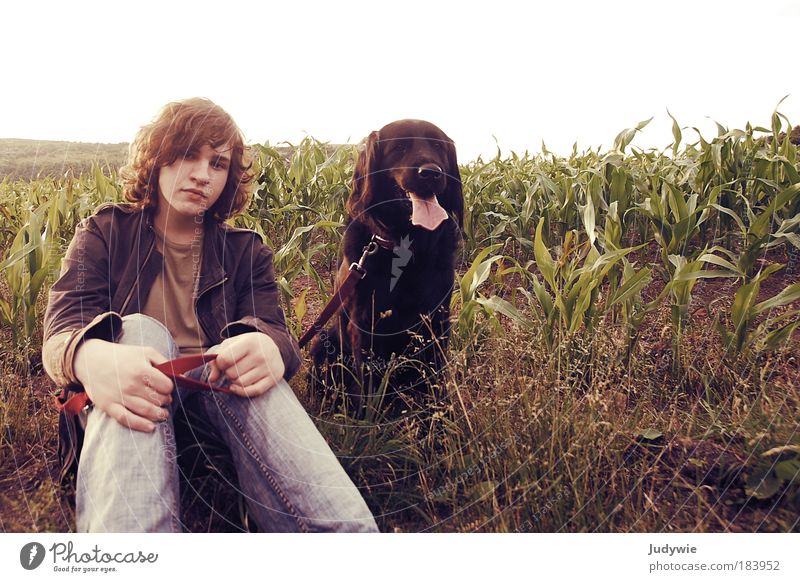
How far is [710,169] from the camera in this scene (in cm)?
270

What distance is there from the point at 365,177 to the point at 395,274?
12.7 inches

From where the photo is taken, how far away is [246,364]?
1.31 m

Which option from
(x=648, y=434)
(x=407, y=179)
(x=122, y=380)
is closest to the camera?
(x=122, y=380)

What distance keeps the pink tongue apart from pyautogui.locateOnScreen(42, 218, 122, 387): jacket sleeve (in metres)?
0.85

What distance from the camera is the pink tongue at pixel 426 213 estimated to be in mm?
1727

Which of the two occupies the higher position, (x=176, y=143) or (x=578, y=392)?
(x=176, y=143)

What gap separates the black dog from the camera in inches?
68.2

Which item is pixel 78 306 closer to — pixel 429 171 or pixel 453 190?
pixel 429 171

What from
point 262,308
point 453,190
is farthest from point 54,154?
point 453,190

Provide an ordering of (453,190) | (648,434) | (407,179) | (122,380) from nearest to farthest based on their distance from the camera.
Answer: (122,380) < (648,434) < (407,179) < (453,190)

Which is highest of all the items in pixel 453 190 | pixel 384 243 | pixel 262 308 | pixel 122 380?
pixel 453 190

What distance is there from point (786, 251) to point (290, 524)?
229 cm

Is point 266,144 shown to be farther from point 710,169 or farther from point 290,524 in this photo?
point 710,169
